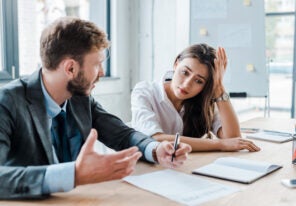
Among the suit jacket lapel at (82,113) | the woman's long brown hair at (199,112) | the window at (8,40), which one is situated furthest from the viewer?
the window at (8,40)

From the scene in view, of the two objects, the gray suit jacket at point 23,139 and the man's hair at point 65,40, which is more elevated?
the man's hair at point 65,40

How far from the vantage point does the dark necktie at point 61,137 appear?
4.73 ft

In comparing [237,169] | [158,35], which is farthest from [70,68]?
[158,35]

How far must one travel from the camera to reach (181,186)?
1.16 m

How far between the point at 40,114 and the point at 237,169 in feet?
2.26

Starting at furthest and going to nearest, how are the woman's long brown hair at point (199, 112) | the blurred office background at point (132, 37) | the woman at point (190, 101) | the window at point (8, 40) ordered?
1. the blurred office background at point (132, 37)
2. the window at point (8, 40)
3. the woman's long brown hair at point (199, 112)
4. the woman at point (190, 101)

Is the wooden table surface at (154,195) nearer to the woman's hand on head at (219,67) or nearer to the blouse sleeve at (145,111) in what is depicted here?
the blouse sleeve at (145,111)

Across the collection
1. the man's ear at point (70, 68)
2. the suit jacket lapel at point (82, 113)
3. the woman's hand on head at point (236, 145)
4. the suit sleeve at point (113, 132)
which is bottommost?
the woman's hand on head at point (236, 145)

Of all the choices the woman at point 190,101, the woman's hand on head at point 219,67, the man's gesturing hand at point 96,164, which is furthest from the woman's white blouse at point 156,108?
the man's gesturing hand at point 96,164

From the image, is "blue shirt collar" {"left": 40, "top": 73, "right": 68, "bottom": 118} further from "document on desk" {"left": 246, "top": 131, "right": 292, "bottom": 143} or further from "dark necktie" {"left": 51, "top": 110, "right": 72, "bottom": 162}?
"document on desk" {"left": 246, "top": 131, "right": 292, "bottom": 143}

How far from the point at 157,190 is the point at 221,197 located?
0.18 m

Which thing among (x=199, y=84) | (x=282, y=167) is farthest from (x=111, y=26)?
(x=282, y=167)

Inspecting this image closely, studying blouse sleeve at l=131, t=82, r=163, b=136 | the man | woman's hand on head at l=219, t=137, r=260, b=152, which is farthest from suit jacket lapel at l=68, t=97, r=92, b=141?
woman's hand on head at l=219, t=137, r=260, b=152

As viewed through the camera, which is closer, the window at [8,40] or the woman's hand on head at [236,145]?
the woman's hand on head at [236,145]
